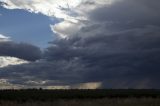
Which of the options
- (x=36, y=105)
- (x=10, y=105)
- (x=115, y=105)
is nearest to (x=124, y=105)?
(x=115, y=105)

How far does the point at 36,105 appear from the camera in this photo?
135ft

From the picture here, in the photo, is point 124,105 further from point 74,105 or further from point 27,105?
point 27,105

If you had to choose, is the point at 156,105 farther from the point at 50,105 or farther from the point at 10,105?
the point at 10,105

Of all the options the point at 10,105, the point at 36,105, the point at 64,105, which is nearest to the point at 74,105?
the point at 64,105

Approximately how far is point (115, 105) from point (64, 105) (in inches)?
206

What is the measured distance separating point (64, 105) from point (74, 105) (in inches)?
39.0

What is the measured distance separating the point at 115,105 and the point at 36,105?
26.2 feet

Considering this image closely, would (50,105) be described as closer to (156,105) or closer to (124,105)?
(124,105)

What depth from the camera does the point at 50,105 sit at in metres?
41.9

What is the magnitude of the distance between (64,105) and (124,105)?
6325 mm

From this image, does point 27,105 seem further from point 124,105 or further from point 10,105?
point 124,105

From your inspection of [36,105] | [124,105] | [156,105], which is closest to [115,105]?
[124,105]

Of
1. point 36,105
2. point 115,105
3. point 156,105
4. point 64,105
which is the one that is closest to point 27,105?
point 36,105

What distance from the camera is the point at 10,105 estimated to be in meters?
41.1
